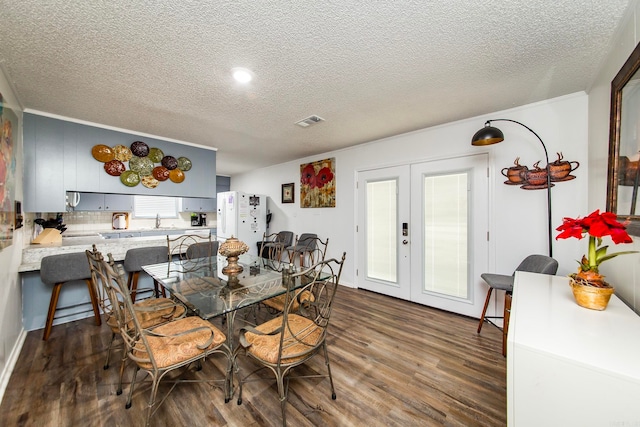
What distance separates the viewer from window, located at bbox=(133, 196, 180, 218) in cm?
494

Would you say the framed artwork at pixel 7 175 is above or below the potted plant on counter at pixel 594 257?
above

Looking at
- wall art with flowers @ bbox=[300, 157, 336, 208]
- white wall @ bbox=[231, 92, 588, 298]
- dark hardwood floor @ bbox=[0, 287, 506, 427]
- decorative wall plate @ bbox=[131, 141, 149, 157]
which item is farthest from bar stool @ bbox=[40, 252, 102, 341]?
wall art with flowers @ bbox=[300, 157, 336, 208]

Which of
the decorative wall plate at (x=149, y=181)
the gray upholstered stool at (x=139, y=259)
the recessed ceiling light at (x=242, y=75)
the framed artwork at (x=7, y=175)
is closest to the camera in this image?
the framed artwork at (x=7, y=175)

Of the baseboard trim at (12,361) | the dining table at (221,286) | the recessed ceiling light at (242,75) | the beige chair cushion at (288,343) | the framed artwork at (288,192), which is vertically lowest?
the baseboard trim at (12,361)

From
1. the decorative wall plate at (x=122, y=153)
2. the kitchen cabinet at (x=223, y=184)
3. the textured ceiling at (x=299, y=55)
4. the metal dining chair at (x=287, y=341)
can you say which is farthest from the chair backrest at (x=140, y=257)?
the kitchen cabinet at (x=223, y=184)

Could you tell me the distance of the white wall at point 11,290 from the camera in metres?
1.81

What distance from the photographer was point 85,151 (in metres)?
3.00

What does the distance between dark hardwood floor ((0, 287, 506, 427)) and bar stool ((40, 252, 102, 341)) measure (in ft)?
0.96

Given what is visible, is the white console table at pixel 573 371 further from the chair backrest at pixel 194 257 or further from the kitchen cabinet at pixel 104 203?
the kitchen cabinet at pixel 104 203

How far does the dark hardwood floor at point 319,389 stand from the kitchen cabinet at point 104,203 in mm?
2360

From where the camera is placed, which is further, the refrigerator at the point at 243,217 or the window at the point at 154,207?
the refrigerator at the point at 243,217

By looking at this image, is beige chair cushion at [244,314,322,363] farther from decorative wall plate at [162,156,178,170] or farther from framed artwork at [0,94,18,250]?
decorative wall plate at [162,156,178,170]

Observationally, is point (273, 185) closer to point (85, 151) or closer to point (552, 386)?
point (85, 151)

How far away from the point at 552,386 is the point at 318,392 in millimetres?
1404
